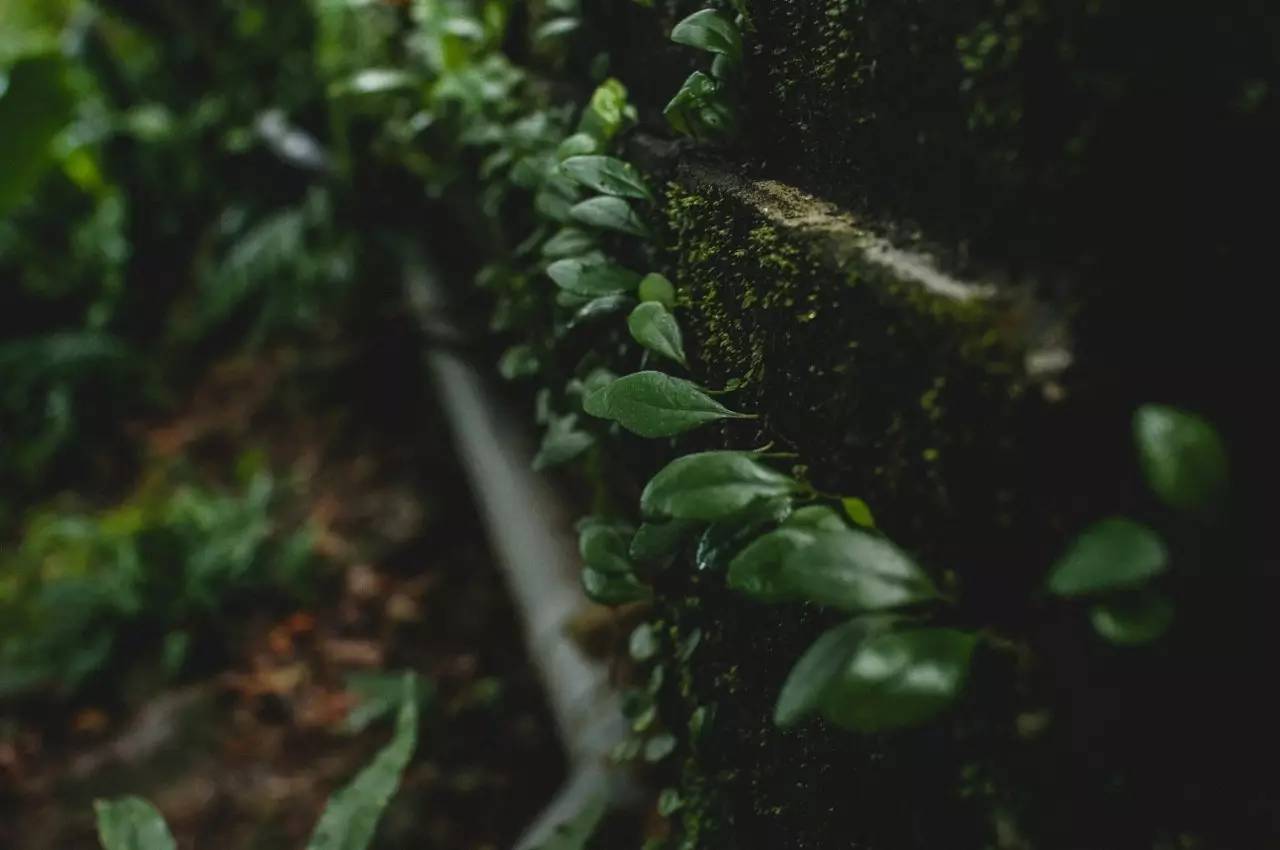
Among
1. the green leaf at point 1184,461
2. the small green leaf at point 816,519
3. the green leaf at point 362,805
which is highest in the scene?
the green leaf at point 1184,461

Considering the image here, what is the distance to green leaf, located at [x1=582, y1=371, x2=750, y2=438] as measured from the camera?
89 cm

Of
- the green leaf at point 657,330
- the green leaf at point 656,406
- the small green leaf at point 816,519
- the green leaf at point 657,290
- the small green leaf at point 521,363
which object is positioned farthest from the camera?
the small green leaf at point 521,363

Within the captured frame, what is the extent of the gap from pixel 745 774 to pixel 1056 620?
605mm

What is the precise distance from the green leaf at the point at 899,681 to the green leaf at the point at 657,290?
0.64 meters

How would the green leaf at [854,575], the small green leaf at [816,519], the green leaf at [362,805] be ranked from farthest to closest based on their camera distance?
the green leaf at [362,805] → the small green leaf at [816,519] → the green leaf at [854,575]

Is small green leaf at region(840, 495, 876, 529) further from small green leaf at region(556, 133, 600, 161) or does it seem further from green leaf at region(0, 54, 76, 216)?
green leaf at region(0, 54, 76, 216)

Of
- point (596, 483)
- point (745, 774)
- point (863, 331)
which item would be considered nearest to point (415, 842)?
point (596, 483)

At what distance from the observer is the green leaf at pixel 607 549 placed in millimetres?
1220

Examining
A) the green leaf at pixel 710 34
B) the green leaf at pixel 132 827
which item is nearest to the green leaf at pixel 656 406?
the green leaf at pixel 710 34

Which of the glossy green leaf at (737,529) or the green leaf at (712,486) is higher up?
the green leaf at (712,486)

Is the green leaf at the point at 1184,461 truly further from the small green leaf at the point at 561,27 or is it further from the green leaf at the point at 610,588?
the small green leaf at the point at 561,27

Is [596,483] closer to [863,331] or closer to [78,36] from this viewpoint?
[863,331]

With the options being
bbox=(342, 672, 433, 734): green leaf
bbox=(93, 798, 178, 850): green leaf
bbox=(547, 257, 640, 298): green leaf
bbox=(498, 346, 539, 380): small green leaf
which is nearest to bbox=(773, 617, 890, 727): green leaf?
bbox=(547, 257, 640, 298): green leaf

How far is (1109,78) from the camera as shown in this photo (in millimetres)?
592
